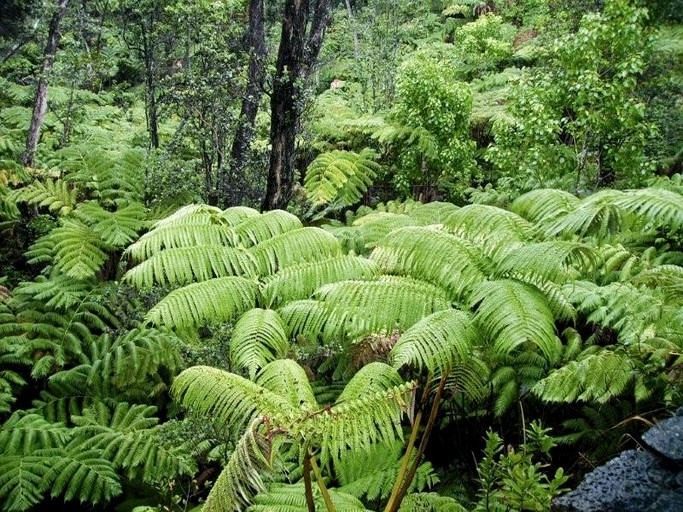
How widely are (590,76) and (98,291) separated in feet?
15.5

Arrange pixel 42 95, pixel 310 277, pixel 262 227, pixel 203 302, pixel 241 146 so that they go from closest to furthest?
pixel 203 302 < pixel 310 277 < pixel 262 227 < pixel 241 146 < pixel 42 95

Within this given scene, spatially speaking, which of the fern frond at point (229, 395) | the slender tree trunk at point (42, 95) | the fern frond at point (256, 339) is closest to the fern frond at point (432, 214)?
the fern frond at point (256, 339)

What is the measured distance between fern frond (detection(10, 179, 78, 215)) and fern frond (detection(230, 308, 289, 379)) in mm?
3384

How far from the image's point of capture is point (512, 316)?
222 centimetres

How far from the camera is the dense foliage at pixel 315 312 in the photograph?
7.32 ft

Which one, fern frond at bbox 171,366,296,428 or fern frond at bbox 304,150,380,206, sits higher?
fern frond at bbox 304,150,380,206

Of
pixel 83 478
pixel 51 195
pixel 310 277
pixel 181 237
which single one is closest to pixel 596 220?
pixel 310 277

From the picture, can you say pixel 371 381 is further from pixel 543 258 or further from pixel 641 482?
pixel 641 482

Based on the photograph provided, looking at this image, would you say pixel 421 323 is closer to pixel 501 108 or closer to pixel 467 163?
pixel 467 163

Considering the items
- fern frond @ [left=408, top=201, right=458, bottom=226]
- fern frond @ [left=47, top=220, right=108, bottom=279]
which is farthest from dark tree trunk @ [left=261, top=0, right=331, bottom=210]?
fern frond @ [left=47, top=220, right=108, bottom=279]

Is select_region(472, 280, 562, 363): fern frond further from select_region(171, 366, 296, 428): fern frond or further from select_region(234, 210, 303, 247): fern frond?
select_region(234, 210, 303, 247): fern frond

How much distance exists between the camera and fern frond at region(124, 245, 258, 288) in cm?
302

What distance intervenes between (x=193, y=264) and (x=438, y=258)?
136 cm

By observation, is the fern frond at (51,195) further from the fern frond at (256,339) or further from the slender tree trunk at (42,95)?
the fern frond at (256,339)
